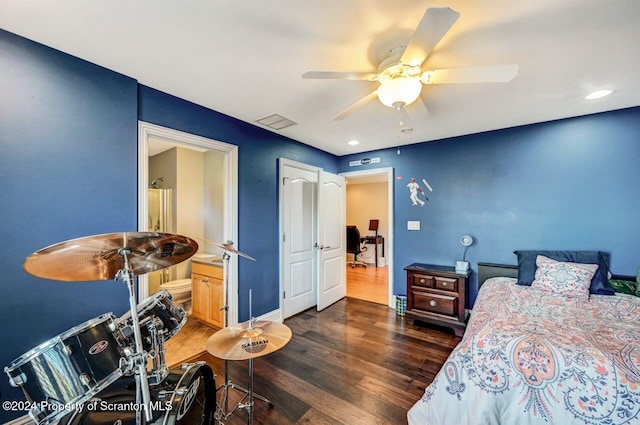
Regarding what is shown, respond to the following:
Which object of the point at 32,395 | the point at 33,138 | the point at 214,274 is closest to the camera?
the point at 32,395

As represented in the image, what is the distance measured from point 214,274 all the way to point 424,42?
2.98 meters

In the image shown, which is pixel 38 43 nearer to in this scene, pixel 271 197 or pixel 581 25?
pixel 271 197

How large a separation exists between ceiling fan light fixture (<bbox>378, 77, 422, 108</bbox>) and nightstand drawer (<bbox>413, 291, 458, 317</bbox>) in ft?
8.03

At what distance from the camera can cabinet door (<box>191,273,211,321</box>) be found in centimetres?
309

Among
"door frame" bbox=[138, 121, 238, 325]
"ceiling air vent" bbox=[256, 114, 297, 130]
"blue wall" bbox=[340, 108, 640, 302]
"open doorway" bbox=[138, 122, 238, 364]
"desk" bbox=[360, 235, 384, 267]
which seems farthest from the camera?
"desk" bbox=[360, 235, 384, 267]

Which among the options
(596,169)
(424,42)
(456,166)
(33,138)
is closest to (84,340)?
(33,138)

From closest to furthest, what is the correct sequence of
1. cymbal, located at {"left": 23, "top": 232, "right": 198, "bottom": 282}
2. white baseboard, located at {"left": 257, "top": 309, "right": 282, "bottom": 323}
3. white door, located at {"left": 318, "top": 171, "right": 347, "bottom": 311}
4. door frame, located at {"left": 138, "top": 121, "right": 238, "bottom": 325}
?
1. cymbal, located at {"left": 23, "top": 232, "right": 198, "bottom": 282}
2. door frame, located at {"left": 138, "top": 121, "right": 238, "bottom": 325}
3. white baseboard, located at {"left": 257, "top": 309, "right": 282, "bottom": 323}
4. white door, located at {"left": 318, "top": 171, "right": 347, "bottom": 311}

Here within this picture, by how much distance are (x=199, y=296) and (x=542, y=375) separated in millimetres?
3327

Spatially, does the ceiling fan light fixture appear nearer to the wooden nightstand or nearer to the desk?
the wooden nightstand

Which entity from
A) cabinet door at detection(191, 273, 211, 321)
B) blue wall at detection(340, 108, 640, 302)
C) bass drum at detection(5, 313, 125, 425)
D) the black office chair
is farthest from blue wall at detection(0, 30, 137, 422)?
the black office chair

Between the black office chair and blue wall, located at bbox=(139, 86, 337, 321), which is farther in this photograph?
the black office chair

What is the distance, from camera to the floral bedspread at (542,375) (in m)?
1.15

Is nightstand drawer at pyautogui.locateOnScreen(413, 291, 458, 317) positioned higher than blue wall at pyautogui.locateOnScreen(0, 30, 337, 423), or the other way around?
blue wall at pyautogui.locateOnScreen(0, 30, 337, 423)

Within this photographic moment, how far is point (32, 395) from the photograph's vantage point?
0.98 m
